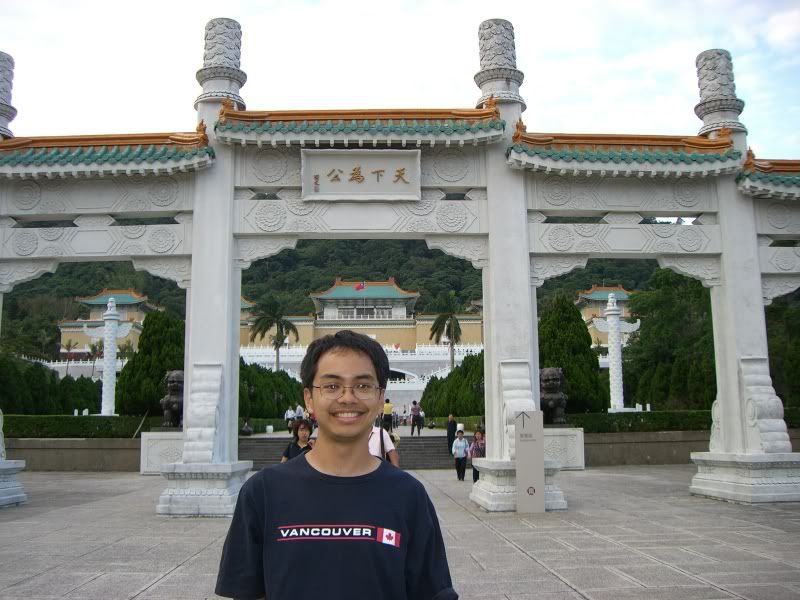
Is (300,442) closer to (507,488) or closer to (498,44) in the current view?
(507,488)

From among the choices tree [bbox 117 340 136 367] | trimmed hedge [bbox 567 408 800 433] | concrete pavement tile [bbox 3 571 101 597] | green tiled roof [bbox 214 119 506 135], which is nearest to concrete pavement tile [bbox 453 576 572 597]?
concrete pavement tile [bbox 3 571 101 597]

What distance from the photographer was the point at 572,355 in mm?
20266

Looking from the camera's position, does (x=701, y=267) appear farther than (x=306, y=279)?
No

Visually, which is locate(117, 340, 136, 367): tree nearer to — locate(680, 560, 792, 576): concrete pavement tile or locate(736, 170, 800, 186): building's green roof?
locate(736, 170, 800, 186): building's green roof

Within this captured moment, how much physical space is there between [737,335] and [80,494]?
10.1 metres

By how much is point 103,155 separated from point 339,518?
8542mm

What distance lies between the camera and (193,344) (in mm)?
9281

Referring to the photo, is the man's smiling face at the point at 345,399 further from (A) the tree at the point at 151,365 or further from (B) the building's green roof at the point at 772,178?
(A) the tree at the point at 151,365

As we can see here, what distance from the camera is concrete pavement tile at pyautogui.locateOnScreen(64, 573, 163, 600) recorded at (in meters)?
4.96

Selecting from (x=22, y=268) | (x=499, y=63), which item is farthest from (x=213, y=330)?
(x=499, y=63)

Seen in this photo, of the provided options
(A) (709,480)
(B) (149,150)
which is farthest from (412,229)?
(A) (709,480)

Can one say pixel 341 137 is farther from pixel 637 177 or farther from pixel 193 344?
pixel 637 177

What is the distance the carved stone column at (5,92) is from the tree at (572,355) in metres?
14.7

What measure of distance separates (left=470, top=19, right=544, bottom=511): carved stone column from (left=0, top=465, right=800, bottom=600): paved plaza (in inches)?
35.9
